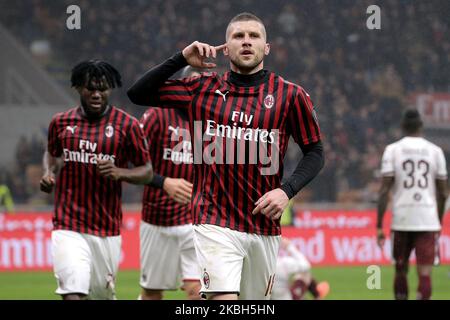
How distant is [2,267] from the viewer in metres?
14.9

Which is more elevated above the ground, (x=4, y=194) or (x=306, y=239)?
(x=4, y=194)

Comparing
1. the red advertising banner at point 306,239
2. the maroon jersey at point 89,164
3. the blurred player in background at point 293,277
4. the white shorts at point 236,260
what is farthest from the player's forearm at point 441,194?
the red advertising banner at point 306,239

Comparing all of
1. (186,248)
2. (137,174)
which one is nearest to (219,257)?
(137,174)

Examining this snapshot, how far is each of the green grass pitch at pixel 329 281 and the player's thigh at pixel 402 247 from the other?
5.47 feet

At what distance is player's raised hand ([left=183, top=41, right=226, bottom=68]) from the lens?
5.75 metres

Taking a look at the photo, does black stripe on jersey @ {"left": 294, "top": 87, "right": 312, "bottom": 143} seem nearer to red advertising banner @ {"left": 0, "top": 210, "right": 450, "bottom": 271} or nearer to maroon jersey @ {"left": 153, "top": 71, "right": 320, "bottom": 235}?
maroon jersey @ {"left": 153, "top": 71, "right": 320, "bottom": 235}

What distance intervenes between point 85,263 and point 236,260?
194cm

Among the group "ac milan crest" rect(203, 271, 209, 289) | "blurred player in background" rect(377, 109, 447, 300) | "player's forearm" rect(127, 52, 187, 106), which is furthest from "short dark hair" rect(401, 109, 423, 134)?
"ac milan crest" rect(203, 271, 209, 289)

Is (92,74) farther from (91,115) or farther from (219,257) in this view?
(219,257)

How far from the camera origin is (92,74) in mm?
7535

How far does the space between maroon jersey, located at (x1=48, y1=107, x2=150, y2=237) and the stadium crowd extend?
9706 mm

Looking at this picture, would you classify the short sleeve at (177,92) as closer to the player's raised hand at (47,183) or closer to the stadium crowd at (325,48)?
the player's raised hand at (47,183)

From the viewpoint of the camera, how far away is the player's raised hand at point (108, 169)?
7332mm
